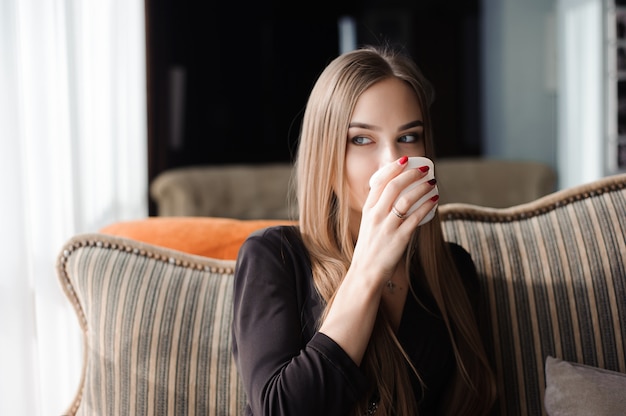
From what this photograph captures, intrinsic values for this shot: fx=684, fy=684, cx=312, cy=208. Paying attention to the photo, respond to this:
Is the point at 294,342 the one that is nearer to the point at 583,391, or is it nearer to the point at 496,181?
the point at 583,391

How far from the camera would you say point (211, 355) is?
1179 millimetres

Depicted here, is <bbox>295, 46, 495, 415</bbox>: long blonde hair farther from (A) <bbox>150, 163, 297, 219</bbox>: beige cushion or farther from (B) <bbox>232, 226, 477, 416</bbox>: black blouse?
(A) <bbox>150, 163, 297, 219</bbox>: beige cushion

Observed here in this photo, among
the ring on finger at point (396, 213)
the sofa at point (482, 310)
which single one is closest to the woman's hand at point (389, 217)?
the ring on finger at point (396, 213)

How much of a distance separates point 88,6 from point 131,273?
3.07 ft

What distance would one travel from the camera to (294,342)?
96cm

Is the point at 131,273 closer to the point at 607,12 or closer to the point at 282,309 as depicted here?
the point at 282,309

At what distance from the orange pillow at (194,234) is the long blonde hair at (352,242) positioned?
34cm

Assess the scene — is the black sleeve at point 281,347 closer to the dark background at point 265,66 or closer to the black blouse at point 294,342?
the black blouse at point 294,342

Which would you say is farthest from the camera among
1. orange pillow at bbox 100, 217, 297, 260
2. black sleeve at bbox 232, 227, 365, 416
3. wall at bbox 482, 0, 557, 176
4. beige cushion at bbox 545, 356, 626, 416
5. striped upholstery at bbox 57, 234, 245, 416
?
wall at bbox 482, 0, 557, 176

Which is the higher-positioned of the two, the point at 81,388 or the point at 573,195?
the point at 573,195

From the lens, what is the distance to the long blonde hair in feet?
3.39

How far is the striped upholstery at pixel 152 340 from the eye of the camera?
1157 mm

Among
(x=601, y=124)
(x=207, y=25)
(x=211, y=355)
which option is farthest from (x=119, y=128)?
(x=601, y=124)

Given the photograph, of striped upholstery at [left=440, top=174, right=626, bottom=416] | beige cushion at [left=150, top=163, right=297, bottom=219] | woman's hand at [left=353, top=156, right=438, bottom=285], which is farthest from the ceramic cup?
beige cushion at [left=150, top=163, right=297, bottom=219]
